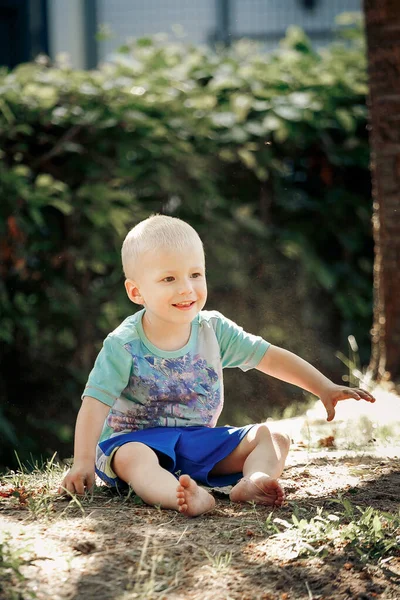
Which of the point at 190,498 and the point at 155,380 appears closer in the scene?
the point at 190,498

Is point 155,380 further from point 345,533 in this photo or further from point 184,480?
point 345,533

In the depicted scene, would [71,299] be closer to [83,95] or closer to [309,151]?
[83,95]

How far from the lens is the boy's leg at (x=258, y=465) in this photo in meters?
2.46

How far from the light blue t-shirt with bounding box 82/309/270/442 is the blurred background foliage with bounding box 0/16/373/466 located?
78.1 inches

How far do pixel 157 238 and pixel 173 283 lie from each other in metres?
0.15

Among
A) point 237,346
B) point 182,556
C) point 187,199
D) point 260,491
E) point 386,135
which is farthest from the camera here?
point 187,199

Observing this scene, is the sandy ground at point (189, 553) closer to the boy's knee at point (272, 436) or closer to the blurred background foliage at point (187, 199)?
the boy's knee at point (272, 436)

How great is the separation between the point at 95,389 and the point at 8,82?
9.07 ft

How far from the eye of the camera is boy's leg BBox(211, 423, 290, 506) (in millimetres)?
2457

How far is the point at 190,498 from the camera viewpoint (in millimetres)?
2336

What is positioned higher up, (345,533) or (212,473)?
(345,533)

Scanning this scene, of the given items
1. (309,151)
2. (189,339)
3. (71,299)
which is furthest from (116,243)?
(189,339)

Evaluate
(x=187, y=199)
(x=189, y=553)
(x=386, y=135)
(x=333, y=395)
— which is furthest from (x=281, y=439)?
(x=187, y=199)

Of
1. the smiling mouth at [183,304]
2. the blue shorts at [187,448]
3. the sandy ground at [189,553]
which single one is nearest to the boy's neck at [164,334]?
the smiling mouth at [183,304]
